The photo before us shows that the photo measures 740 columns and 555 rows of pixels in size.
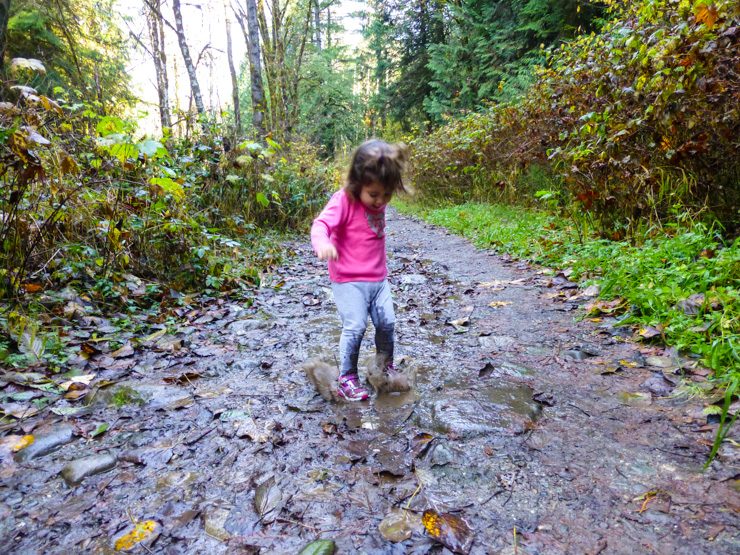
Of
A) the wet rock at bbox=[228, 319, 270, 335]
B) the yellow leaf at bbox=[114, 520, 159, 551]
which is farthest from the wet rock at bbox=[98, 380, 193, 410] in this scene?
the wet rock at bbox=[228, 319, 270, 335]

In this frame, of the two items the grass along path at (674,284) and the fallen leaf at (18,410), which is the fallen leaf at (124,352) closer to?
the fallen leaf at (18,410)

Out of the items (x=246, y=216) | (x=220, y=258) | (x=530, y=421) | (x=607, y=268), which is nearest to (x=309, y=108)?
(x=246, y=216)

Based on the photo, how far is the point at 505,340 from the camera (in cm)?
314

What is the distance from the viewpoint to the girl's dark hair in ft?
7.55

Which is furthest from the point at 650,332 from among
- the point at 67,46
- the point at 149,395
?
the point at 67,46

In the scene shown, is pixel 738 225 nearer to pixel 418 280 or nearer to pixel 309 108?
pixel 418 280

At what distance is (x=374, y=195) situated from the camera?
240 cm

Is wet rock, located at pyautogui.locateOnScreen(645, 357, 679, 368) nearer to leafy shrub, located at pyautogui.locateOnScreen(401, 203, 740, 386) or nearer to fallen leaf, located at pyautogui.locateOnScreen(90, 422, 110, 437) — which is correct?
leafy shrub, located at pyautogui.locateOnScreen(401, 203, 740, 386)

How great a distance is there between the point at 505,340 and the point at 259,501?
2.11m

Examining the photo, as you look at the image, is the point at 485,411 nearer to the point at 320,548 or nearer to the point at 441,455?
the point at 441,455

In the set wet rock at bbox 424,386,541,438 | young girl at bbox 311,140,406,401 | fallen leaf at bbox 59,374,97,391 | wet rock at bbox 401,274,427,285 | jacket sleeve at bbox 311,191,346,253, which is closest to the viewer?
wet rock at bbox 424,386,541,438

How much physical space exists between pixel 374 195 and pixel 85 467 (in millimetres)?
1883

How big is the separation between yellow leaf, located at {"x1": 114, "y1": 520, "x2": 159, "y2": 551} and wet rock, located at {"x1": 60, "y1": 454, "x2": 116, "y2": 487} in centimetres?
45

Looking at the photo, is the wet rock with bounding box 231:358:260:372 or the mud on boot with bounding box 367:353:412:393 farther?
the wet rock with bounding box 231:358:260:372
